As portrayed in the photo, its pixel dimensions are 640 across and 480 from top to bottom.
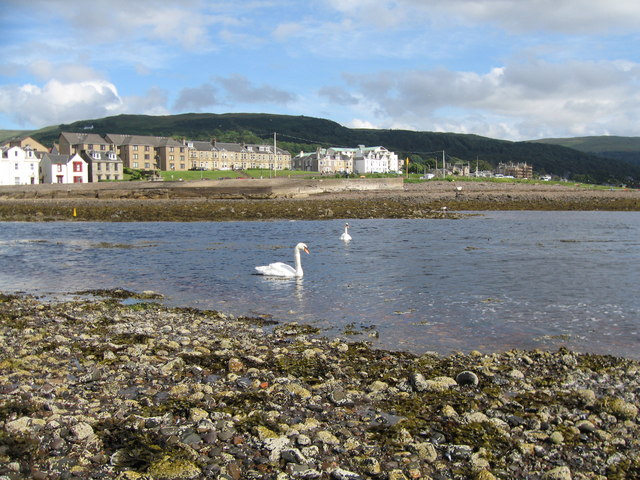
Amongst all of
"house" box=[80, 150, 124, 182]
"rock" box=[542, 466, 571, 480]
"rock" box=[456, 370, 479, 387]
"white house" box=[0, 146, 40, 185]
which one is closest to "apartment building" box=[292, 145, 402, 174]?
"house" box=[80, 150, 124, 182]

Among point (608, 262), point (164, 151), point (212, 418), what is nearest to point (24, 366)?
point (212, 418)

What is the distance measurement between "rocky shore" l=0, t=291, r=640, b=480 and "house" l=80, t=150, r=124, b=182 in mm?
107766

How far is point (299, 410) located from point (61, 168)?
352ft

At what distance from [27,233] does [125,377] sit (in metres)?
32.2

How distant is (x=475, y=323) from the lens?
1228 centimetres

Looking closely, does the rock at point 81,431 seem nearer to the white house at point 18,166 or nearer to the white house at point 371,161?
the white house at point 18,166

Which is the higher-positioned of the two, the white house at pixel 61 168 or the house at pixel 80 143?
the house at pixel 80 143

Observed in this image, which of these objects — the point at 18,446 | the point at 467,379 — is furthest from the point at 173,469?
the point at 467,379

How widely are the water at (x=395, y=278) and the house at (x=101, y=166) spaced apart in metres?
79.3

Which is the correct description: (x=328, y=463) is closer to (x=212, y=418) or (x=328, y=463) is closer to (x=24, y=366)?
(x=212, y=418)

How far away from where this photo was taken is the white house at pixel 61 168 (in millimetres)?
100625

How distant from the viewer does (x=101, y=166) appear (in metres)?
112

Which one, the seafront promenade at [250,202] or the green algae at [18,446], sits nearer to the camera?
the green algae at [18,446]

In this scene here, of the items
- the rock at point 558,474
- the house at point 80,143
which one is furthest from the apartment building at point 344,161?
the rock at point 558,474
